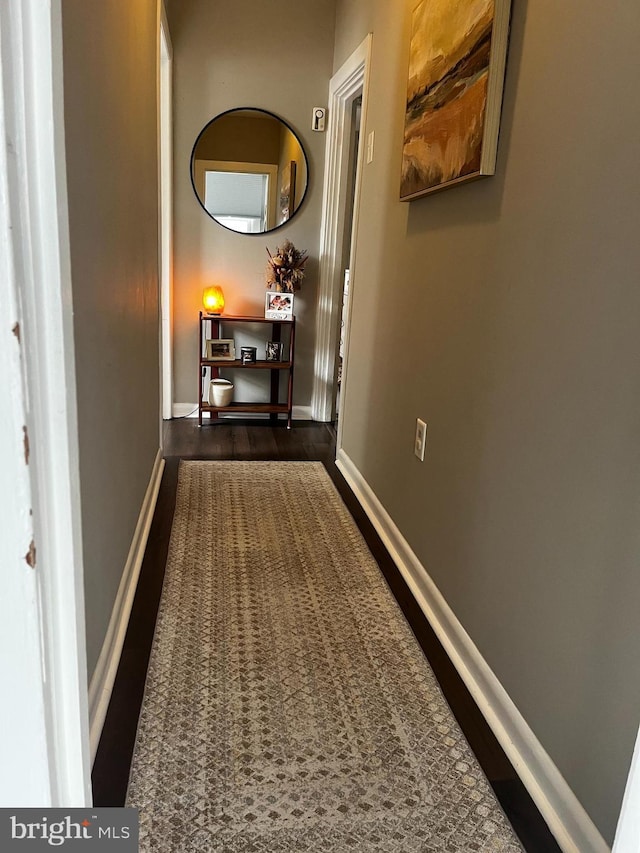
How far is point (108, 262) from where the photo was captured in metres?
1.48

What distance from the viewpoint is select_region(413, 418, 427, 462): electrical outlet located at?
2.02 meters

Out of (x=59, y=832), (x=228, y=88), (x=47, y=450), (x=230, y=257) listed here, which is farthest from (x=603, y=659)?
(x=228, y=88)

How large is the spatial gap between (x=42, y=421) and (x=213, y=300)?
10.7 feet

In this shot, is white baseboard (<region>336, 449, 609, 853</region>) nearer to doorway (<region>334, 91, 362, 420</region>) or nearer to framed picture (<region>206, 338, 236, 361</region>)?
doorway (<region>334, 91, 362, 420</region>)

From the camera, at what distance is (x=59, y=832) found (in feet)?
1.97

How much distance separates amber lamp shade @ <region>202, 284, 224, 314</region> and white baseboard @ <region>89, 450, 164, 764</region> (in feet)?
5.25

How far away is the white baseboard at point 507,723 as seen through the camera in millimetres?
1146

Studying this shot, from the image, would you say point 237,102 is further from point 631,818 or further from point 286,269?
point 631,818

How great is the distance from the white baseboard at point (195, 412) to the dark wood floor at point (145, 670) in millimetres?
637

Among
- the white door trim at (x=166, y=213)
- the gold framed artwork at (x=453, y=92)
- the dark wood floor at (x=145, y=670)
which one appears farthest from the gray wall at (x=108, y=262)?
the white door trim at (x=166, y=213)

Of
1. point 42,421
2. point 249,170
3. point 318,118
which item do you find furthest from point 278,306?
point 42,421

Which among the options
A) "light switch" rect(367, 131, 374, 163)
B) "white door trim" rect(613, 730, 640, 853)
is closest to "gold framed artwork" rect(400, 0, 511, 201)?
"light switch" rect(367, 131, 374, 163)

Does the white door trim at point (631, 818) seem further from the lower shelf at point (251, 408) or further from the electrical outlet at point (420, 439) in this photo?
the lower shelf at point (251, 408)

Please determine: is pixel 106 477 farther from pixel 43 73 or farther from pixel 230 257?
pixel 230 257
